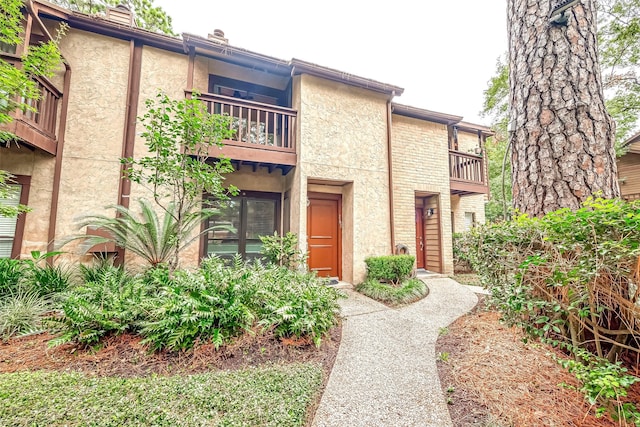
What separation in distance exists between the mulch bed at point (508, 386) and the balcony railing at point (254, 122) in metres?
4.92

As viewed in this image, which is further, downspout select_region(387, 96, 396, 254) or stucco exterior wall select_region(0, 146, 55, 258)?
downspout select_region(387, 96, 396, 254)

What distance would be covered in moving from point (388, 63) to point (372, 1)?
3.55 m

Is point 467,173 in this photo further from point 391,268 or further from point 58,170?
point 58,170

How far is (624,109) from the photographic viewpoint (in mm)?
8219

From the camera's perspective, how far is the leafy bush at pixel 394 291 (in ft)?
15.9

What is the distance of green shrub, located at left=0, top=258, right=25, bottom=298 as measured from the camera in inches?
139

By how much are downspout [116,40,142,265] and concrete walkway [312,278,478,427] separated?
4860 mm

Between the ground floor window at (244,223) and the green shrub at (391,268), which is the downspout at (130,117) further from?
the green shrub at (391,268)

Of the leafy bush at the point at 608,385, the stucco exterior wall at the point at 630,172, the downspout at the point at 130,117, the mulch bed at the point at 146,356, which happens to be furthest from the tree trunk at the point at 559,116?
the stucco exterior wall at the point at 630,172

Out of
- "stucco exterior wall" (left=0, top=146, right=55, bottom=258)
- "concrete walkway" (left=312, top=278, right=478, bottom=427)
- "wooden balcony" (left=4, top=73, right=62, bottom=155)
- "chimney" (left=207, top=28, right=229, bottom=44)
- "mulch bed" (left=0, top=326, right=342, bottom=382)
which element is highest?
"chimney" (left=207, top=28, right=229, bottom=44)

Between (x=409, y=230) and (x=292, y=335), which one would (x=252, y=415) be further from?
(x=409, y=230)

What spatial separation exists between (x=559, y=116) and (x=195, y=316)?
13.1 ft

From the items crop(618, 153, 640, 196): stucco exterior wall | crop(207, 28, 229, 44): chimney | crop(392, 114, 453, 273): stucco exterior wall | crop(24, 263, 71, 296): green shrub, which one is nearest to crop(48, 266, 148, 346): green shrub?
crop(24, 263, 71, 296): green shrub

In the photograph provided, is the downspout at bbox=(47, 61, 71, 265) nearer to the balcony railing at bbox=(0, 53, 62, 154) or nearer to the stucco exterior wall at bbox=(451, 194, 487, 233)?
the balcony railing at bbox=(0, 53, 62, 154)
